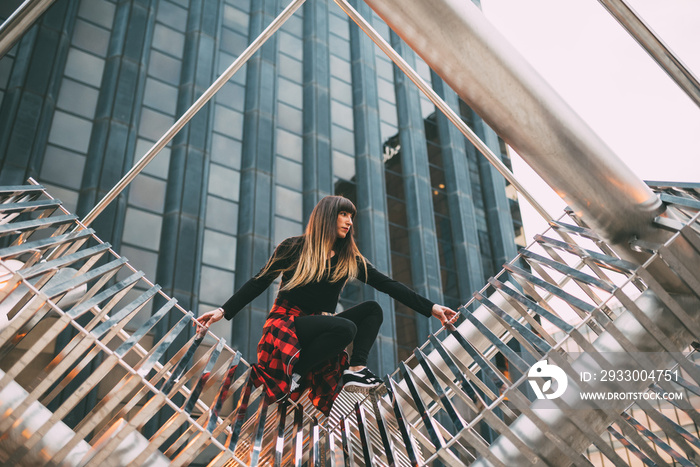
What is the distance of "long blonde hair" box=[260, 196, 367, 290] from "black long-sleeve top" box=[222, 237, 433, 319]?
0.16 feet

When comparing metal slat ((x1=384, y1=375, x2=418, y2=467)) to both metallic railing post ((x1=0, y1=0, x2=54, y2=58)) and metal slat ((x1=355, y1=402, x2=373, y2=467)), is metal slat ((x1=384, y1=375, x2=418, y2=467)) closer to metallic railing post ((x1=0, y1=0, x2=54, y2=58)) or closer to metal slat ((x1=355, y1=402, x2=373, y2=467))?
metal slat ((x1=355, y1=402, x2=373, y2=467))

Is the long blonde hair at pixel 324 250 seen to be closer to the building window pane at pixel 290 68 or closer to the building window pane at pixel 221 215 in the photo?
the building window pane at pixel 221 215

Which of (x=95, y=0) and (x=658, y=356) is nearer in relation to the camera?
(x=658, y=356)

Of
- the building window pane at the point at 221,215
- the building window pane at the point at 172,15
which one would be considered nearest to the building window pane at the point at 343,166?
the building window pane at the point at 221,215

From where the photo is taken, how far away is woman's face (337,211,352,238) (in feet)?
14.2

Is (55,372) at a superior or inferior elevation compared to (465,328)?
inferior

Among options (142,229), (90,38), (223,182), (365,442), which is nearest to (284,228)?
(223,182)

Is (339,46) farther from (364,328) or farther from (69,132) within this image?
(364,328)

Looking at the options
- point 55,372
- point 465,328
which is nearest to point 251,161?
point 465,328

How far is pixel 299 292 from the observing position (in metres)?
4.17

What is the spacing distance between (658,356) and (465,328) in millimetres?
2755

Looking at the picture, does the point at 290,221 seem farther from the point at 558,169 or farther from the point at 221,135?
the point at 558,169

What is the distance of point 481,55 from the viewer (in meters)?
2.08

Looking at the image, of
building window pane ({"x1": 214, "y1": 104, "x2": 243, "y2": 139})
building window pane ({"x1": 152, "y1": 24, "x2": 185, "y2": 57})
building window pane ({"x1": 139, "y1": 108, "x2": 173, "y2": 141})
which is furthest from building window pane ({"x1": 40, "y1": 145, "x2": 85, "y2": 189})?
building window pane ({"x1": 152, "y1": 24, "x2": 185, "y2": 57})
